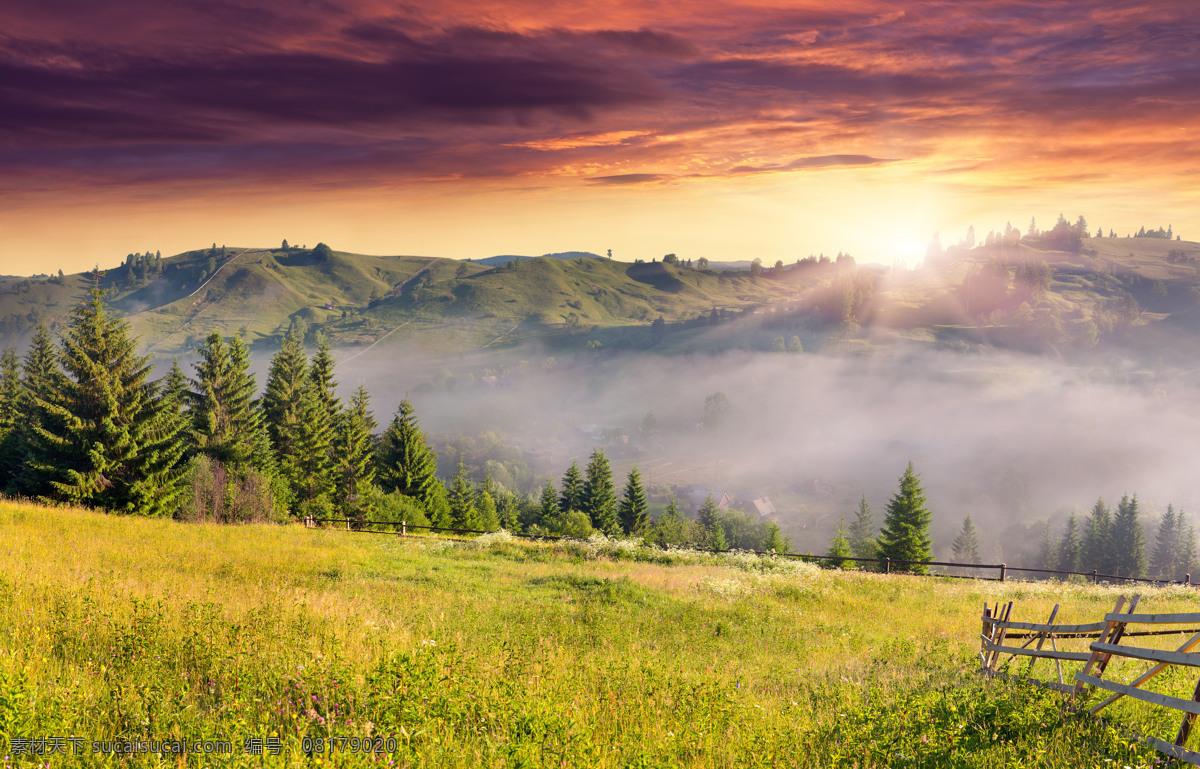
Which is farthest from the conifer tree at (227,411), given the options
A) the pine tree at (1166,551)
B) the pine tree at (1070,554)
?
the pine tree at (1166,551)

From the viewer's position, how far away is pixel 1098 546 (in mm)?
131000

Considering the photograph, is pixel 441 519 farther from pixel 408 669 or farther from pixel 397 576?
pixel 408 669

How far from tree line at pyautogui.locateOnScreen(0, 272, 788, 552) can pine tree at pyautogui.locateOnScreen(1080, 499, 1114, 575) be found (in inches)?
4370

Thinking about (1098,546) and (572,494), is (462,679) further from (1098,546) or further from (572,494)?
(1098,546)

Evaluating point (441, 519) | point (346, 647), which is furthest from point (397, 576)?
point (441, 519)

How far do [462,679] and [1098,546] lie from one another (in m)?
168

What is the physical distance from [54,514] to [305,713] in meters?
21.4

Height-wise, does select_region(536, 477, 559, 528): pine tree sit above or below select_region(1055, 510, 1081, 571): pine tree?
above

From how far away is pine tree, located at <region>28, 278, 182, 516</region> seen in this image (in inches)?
1492

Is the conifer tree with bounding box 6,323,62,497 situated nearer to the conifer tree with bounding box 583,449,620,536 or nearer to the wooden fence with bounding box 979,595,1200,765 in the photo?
the wooden fence with bounding box 979,595,1200,765

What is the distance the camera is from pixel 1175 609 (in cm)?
2134

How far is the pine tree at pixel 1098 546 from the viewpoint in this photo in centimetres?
12762

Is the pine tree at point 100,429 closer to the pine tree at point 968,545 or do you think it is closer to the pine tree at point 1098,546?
the pine tree at point 1098,546

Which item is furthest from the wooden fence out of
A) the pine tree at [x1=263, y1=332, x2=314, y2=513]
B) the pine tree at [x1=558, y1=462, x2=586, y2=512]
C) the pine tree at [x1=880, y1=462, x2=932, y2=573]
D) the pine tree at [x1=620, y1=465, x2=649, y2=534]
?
the pine tree at [x1=558, y1=462, x2=586, y2=512]
